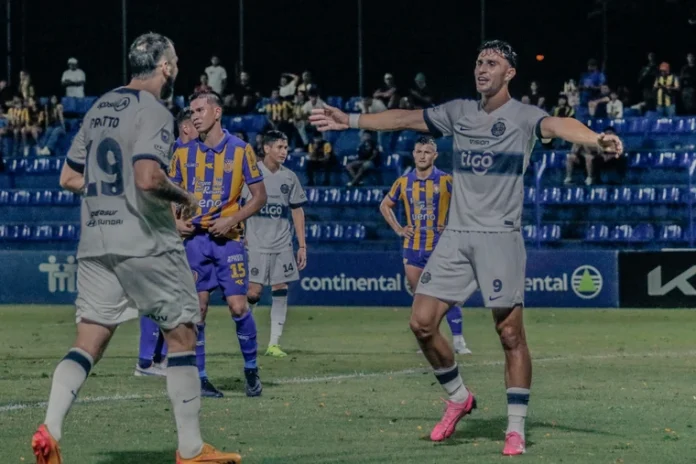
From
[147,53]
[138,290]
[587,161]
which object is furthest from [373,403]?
[587,161]

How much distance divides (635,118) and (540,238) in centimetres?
510

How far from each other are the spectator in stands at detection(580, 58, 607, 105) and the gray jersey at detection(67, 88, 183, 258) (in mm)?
22316

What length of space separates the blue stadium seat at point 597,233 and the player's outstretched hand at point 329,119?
1613 cm

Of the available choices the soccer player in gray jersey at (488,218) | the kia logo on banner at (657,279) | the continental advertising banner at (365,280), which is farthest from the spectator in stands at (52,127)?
the soccer player in gray jersey at (488,218)

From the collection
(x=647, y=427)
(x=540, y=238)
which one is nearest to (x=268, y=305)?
(x=540, y=238)

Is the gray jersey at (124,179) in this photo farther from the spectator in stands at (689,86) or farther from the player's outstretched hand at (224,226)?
the spectator in stands at (689,86)

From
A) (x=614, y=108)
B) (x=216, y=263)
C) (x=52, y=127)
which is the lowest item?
(x=216, y=263)

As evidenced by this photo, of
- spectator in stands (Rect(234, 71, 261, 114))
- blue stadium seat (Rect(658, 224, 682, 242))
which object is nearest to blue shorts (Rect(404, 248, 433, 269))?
blue stadium seat (Rect(658, 224, 682, 242))

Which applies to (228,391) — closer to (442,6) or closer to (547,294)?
(547,294)

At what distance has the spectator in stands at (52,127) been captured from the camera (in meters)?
31.4

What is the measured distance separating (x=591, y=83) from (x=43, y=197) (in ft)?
35.7

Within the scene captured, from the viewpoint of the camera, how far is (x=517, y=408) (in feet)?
26.4

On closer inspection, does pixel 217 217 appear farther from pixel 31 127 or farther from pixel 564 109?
pixel 31 127

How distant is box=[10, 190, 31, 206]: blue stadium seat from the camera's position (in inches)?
1128
